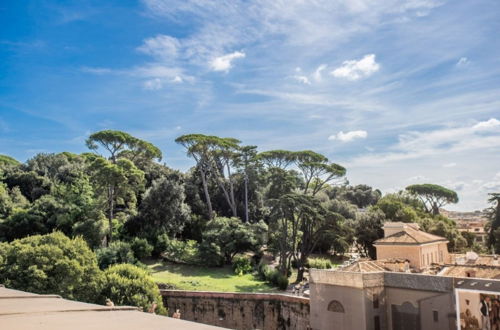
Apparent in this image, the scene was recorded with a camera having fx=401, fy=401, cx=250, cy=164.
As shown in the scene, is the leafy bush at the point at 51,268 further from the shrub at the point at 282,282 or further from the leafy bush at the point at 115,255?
the shrub at the point at 282,282

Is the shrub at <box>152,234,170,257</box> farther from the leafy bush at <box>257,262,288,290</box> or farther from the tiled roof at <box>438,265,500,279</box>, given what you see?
the tiled roof at <box>438,265,500,279</box>

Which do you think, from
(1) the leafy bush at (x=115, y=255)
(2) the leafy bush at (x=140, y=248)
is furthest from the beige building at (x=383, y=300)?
(2) the leafy bush at (x=140, y=248)

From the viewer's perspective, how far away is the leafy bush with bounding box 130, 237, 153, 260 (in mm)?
25375

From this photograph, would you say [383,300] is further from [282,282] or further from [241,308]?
[282,282]

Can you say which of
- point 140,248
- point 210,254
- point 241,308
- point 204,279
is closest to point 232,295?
point 241,308

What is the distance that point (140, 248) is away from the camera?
25.3 m

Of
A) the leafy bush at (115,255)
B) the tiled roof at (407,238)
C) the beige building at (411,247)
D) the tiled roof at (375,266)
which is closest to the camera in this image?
the tiled roof at (375,266)

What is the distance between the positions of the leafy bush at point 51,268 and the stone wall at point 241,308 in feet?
15.2

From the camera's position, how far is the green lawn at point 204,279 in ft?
72.6

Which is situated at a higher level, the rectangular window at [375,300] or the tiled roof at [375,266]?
the tiled roof at [375,266]

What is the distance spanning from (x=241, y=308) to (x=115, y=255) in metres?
8.33

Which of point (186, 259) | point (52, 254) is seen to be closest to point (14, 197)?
point (186, 259)

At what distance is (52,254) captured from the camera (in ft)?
54.5

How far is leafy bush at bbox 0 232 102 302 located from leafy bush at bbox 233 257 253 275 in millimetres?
10007
